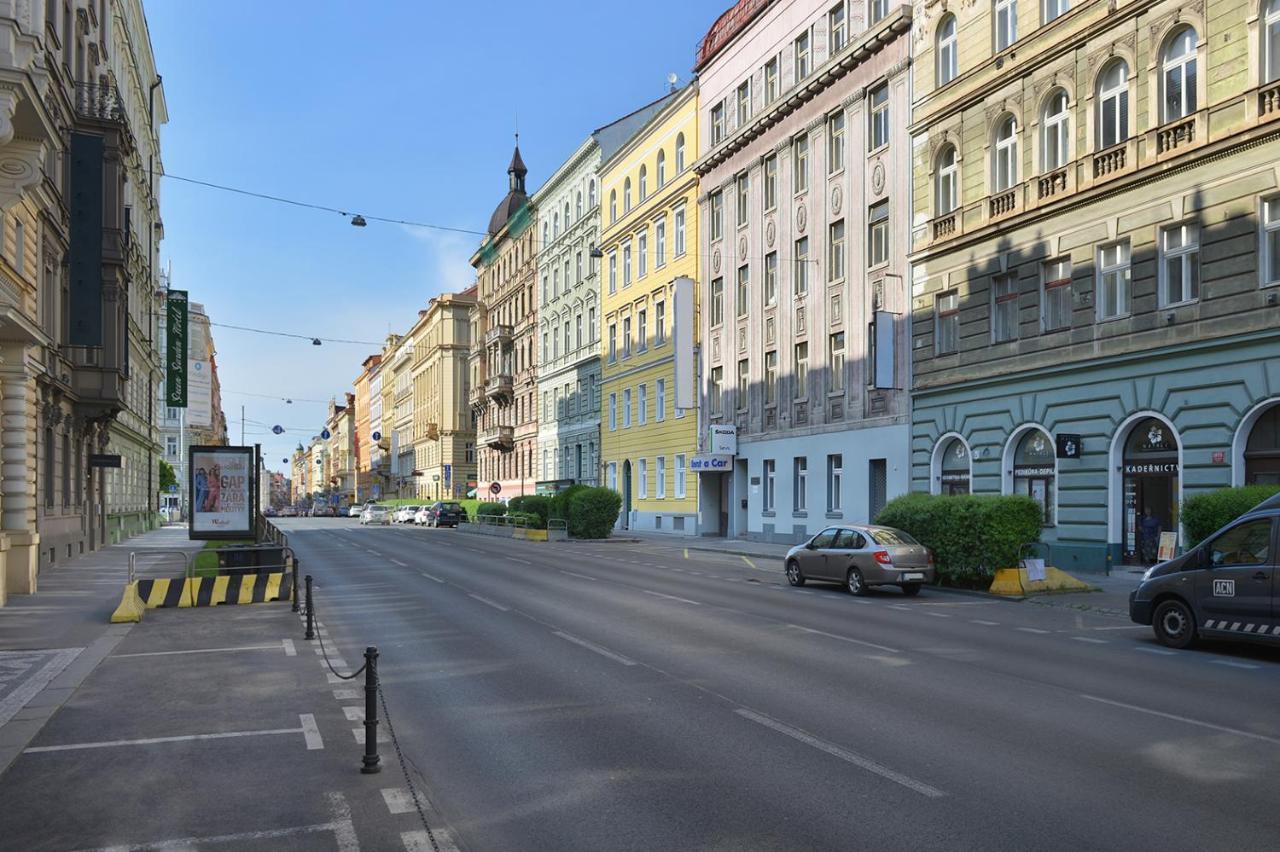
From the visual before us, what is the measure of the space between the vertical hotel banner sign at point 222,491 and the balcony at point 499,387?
177 feet

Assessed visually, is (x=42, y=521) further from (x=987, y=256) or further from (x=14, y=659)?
(x=987, y=256)

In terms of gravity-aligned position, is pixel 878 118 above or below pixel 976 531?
above

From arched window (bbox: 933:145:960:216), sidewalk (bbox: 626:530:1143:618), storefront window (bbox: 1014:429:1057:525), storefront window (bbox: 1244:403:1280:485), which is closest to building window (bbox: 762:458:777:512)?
sidewalk (bbox: 626:530:1143:618)

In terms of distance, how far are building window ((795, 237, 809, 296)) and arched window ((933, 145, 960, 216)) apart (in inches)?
288

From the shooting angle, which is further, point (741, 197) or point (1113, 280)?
point (741, 197)

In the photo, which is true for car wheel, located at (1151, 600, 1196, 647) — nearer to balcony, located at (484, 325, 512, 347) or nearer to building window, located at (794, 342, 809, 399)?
building window, located at (794, 342, 809, 399)

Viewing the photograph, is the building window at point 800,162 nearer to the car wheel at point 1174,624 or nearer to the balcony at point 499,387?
the car wheel at point 1174,624

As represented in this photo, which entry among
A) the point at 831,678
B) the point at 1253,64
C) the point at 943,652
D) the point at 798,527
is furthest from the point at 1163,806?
the point at 798,527

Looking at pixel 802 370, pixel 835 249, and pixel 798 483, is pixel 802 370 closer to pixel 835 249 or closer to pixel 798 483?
pixel 798 483

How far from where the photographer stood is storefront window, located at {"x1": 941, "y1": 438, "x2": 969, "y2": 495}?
2874 cm

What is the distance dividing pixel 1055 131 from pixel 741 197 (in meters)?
17.9

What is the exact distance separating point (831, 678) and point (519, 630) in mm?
5419

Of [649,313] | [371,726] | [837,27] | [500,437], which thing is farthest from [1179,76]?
[500,437]

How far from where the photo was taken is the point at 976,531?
21.6 metres
